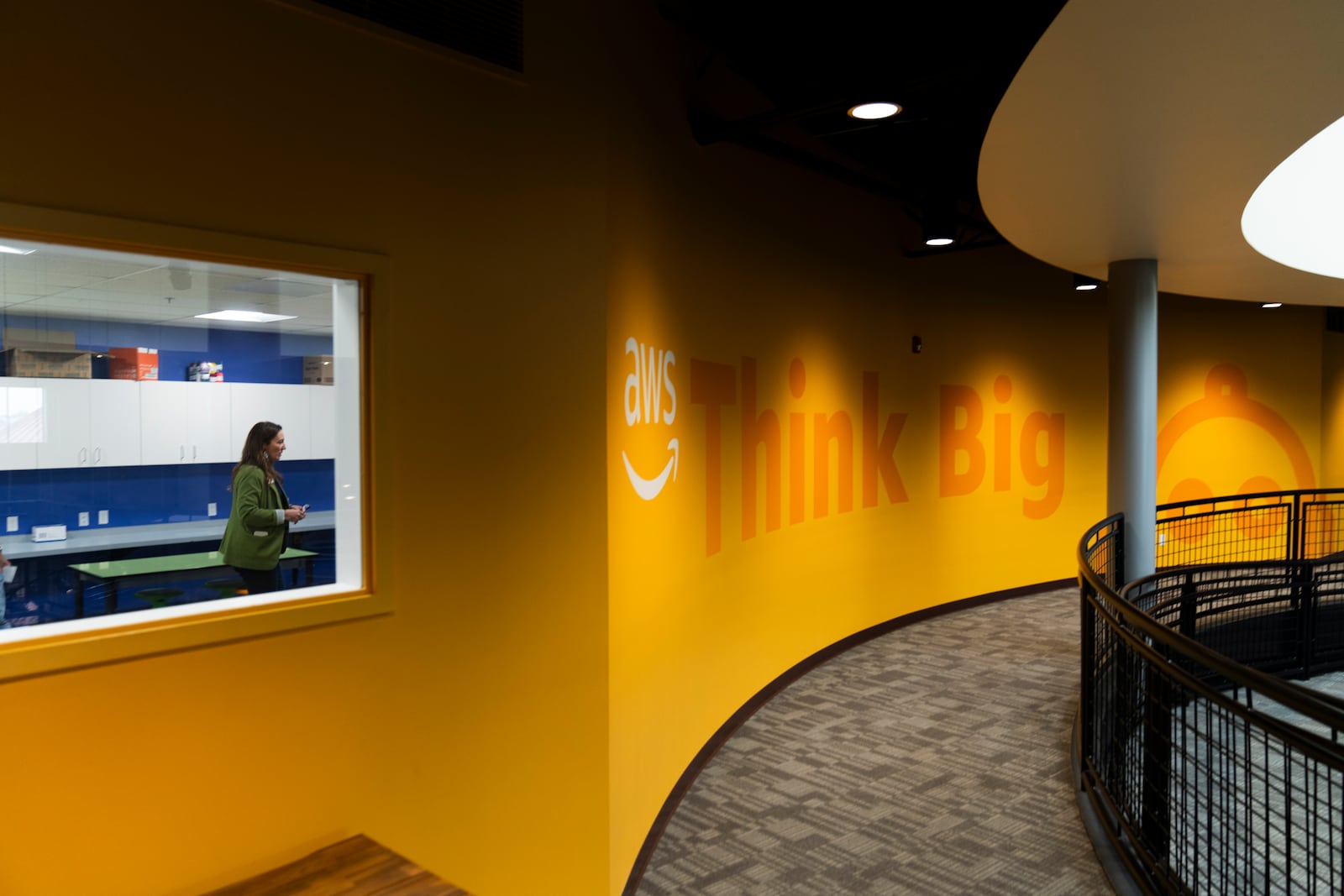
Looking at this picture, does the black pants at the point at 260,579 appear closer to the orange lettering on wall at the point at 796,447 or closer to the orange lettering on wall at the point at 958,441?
the orange lettering on wall at the point at 796,447

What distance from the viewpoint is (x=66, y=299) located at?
7.99 feet

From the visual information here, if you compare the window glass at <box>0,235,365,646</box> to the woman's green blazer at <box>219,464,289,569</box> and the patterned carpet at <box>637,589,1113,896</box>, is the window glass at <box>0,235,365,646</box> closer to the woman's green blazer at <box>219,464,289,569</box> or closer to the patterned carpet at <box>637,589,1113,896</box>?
the woman's green blazer at <box>219,464,289,569</box>

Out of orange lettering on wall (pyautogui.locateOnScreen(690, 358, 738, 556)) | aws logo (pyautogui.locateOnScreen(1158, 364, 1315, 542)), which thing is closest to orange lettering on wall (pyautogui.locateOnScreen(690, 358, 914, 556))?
orange lettering on wall (pyautogui.locateOnScreen(690, 358, 738, 556))

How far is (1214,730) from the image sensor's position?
590 cm

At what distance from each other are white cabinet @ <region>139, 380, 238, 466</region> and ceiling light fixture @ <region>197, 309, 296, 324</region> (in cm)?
20

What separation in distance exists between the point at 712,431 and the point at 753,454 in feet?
2.37

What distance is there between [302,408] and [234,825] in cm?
123

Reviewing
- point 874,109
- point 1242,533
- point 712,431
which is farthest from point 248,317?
point 1242,533

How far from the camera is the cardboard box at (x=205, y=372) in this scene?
2697 mm

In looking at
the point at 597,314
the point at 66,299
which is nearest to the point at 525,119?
the point at 597,314

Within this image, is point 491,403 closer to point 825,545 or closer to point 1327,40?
point 1327,40

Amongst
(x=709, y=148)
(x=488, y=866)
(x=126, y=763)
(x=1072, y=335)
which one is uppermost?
(x=709, y=148)

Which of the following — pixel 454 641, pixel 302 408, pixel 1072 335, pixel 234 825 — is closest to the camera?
pixel 234 825

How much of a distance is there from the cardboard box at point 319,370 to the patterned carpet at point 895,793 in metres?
2.48
